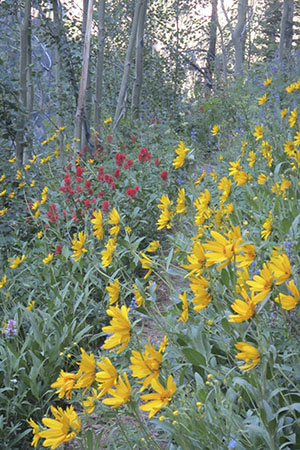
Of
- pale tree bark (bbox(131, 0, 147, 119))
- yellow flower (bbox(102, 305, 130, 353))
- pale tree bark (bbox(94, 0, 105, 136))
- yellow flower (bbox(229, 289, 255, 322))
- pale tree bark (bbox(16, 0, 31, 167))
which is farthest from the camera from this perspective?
pale tree bark (bbox(131, 0, 147, 119))

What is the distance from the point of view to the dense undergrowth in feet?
3.97

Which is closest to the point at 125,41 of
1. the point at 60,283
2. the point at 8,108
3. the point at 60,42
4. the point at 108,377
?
the point at 60,42

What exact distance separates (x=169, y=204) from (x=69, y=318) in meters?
1.39

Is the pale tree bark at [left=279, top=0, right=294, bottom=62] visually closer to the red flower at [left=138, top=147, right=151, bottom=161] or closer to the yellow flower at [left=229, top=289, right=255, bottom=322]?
the red flower at [left=138, top=147, right=151, bottom=161]

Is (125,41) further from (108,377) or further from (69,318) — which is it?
(108,377)

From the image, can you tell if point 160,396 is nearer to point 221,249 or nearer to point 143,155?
point 221,249

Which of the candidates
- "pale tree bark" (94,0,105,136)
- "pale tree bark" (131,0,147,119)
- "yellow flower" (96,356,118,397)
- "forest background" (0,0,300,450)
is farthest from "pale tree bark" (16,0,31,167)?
"yellow flower" (96,356,118,397)

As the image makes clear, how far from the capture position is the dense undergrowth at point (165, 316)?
1209 mm

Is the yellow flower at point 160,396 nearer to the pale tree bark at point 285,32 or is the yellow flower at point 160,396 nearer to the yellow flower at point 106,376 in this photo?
the yellow flower at point 106,376

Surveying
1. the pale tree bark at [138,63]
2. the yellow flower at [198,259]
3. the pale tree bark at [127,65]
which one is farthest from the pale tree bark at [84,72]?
the yellow flower at [198,259]

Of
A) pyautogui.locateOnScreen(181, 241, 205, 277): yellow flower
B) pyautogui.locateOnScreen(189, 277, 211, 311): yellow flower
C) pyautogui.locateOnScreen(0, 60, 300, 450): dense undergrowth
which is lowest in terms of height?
pyautogui.locateOnScreen(0, 60, 300, 450): dense undergrowth

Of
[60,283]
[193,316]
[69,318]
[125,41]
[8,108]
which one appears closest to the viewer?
[193,316]

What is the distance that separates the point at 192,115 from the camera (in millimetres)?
8633

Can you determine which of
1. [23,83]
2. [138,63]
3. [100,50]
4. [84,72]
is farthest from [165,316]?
[138,63]
